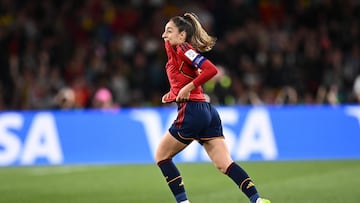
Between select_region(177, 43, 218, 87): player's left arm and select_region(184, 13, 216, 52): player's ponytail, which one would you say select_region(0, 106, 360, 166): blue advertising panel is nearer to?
select_region(184, 13, 216, 52): player's ponytail

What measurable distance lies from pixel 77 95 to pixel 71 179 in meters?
5.87

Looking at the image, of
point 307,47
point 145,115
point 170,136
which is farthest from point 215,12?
point 170,136

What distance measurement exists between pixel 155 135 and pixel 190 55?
27.7 ft

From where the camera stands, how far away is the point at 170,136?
8883 mm

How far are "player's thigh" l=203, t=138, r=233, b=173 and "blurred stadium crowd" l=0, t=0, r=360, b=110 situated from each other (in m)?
9.64

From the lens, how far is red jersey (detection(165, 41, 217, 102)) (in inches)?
334

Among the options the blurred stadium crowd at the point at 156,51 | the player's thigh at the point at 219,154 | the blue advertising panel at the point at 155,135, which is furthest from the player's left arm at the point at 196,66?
the blurred stadium crowd at the point at 156,51

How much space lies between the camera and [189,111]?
879cm

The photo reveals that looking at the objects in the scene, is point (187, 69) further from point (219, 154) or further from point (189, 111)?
point (219, 154)

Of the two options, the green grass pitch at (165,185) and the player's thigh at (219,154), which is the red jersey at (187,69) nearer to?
the player's thigh at (219,154)

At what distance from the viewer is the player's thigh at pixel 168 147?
8.88 m

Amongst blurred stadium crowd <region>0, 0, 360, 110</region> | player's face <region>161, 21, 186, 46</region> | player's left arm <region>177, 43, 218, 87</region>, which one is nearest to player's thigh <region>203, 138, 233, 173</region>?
player's left arm <region>177, 43, 218, 87</region>

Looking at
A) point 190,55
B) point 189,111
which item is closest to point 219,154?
point 189,111

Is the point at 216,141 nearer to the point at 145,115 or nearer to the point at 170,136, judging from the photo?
the point at 170,136
